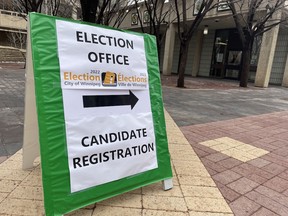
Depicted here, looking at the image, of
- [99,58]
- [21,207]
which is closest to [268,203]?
[99,58]

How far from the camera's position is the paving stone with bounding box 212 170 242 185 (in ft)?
9.34

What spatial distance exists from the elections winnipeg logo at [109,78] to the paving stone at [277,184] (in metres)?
2.05

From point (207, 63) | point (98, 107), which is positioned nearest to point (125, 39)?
point (98, 107)

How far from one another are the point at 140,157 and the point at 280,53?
1863 centimetres

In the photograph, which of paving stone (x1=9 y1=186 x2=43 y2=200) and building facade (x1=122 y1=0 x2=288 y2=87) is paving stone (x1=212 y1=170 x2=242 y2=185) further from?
building facade (x1=122 y1=0 x2=288 y2=87)

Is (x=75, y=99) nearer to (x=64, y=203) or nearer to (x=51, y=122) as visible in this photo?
(x=51, y=122)

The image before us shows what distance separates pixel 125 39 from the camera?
229cm

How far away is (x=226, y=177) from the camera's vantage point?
9.61ft

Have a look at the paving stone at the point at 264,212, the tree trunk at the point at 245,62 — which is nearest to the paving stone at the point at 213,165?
the paving stone at the point at 264,212

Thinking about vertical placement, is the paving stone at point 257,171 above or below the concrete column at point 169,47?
below

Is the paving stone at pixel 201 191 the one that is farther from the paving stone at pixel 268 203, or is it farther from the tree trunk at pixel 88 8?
the tree trunk at pixel 88 8

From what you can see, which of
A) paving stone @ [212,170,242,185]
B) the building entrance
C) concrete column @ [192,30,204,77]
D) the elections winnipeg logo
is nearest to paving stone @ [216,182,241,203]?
paving stone @ [212,170,242,185]

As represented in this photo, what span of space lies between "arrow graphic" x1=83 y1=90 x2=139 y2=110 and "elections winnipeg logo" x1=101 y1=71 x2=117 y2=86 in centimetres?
11

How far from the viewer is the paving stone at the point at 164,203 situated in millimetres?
2230
